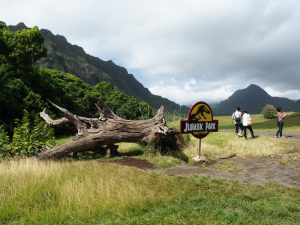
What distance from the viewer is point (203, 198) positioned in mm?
9633

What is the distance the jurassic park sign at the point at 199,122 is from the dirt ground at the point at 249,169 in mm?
1556

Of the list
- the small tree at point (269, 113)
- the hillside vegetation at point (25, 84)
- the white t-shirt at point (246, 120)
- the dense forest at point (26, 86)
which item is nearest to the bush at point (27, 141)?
the dense forest at point (26, 86)

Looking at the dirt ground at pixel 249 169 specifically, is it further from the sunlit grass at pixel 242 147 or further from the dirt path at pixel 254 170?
the sunlit grass at pixel 242 147

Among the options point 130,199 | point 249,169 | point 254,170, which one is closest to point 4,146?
point 130,199

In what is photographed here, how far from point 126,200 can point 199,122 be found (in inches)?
367

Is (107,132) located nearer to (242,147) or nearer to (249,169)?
(249,169)

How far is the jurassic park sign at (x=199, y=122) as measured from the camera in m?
17.0

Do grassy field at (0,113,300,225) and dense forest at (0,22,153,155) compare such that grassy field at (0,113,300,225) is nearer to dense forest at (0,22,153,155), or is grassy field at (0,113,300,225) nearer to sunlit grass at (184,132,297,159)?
sunlit grass at (184,132,297,159)

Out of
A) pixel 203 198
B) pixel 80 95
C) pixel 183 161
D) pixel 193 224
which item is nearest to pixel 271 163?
pixel 183 161

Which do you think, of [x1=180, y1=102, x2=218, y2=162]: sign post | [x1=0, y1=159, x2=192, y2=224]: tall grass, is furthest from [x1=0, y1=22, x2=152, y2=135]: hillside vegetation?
[x1=0, y1=159, x2=192, y2=224]: tall grass

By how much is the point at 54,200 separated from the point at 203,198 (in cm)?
370

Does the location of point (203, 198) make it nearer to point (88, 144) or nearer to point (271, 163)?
point (271, 163)

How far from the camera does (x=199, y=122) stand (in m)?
17.5

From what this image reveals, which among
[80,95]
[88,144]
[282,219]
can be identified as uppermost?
[80,95]
